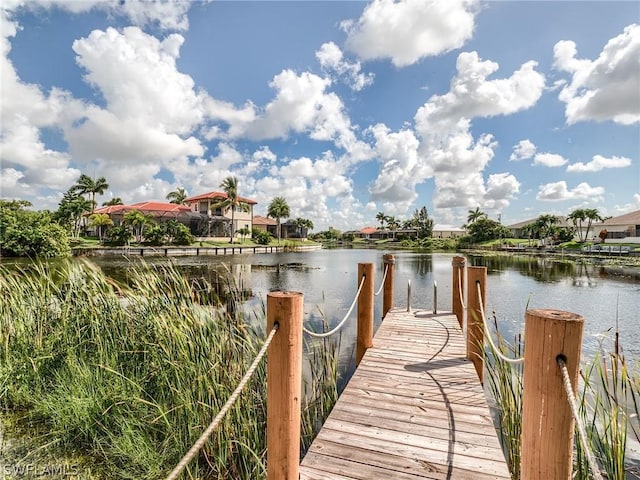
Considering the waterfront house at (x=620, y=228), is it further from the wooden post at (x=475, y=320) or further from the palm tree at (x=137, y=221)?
the palm tree at (x=137, y=221)

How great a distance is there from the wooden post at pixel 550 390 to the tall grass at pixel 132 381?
1.94 meters

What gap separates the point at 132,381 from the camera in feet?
9.94

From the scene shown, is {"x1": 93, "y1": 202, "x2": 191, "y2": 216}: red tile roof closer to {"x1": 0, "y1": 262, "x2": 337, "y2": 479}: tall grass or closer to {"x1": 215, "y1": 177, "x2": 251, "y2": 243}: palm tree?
{"x1": 215, "y1": 177, "x2": 251, "y2": 243}: palm tree

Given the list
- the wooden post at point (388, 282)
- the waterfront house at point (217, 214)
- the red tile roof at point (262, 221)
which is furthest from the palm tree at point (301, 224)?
the wooden post at point (388, 282)

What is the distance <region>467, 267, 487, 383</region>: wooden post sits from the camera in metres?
4.28

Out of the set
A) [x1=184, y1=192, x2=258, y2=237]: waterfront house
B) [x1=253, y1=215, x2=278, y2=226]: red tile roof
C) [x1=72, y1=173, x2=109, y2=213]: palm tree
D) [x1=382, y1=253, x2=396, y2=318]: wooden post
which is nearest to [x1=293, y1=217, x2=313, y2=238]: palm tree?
[x1=253, y1=215, x2=278, y2=226]: red tile roof

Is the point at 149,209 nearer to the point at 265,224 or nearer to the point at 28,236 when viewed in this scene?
the point at 28,236

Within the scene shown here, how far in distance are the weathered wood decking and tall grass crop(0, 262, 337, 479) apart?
544 millimetres

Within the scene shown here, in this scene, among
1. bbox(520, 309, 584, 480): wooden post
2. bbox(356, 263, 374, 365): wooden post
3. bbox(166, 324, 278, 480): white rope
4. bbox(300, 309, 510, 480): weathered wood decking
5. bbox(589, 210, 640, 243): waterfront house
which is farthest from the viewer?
bbox(589, 210, 640, 243): waterfront house

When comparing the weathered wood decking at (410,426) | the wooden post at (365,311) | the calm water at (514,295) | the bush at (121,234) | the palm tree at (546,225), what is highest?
the palm tree at (546,225)

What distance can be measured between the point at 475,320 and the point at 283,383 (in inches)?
131

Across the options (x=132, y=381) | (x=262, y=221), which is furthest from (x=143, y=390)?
(x=262, y=221)

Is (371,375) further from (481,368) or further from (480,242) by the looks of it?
(480,242)

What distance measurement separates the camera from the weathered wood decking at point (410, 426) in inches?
99.2
